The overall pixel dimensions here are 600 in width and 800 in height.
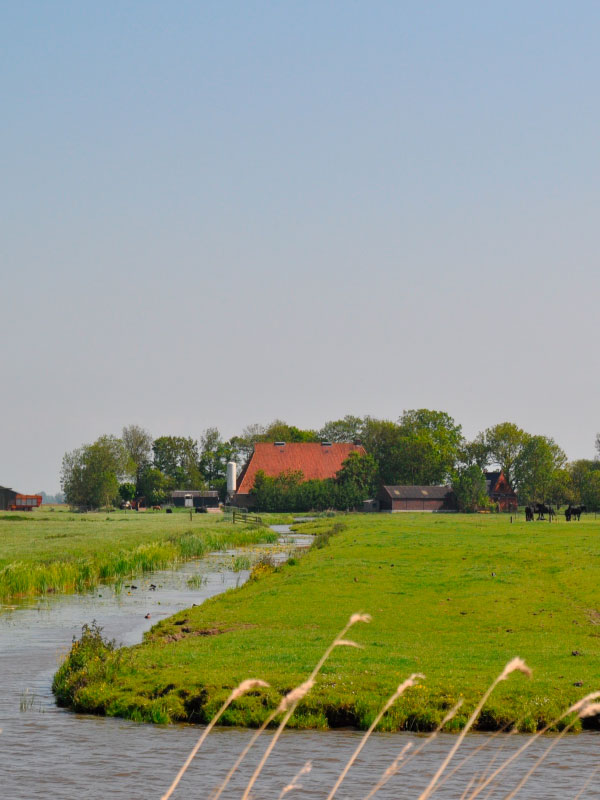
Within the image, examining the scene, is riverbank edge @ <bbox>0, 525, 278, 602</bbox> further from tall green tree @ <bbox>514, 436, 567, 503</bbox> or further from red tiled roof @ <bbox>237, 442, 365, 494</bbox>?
tall green tree @ <bbox>514, 436, 567, 503</bbox>

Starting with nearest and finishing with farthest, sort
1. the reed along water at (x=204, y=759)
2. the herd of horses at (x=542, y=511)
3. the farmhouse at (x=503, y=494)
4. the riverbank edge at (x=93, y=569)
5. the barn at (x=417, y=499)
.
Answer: the reed along water at (x=204, y=759)
the riverbank edge at (x=93, y=569)
the herd of horses at (x=542, y=511)
the barn at (x=417, y=499)
the farmhouse at (x=503, y=494)

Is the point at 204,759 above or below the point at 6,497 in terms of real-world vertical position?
below

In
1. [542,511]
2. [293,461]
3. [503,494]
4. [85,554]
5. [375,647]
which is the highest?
[293,461]

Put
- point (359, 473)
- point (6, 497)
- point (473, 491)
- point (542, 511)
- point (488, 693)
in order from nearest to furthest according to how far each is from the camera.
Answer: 1. point (488, 693)
2. point (542, 511)
3. point (473, 491)
4. point (359, 473)
5. point (6, 497)

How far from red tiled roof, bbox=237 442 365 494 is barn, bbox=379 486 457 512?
11.5 meters

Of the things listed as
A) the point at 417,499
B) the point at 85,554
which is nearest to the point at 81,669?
the point at 85,554

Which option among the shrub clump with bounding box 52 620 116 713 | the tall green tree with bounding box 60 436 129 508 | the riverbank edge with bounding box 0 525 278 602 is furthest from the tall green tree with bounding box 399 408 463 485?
the shrub clump with bounding box 52 620 116 713

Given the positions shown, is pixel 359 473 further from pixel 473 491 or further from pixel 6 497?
pixel 6 497

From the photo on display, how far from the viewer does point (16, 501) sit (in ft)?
609

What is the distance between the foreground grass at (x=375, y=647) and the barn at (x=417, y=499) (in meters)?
123

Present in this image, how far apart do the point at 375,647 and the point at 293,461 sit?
160003 millimetres

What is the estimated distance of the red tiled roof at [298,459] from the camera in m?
181

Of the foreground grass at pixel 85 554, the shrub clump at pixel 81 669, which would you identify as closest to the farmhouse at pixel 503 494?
the foreground grass at pixel 85 554

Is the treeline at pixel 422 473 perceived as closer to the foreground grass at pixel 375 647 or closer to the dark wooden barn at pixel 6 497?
the dark wooden barn at pixel 6 497
